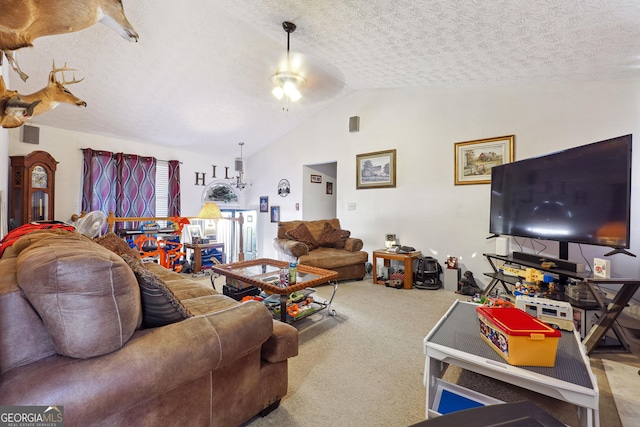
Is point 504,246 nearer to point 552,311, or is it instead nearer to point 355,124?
point 552,311

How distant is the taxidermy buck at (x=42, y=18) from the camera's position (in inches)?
50.2

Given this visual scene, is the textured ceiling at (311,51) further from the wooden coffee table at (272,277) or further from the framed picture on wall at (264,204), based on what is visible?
the wooden coffee table at (272,277)

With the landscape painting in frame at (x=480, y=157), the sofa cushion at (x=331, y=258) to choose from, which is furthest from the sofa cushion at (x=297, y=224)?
the landscape painting in frame at (x=480, y=157)

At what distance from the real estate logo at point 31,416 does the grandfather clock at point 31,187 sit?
4023mm

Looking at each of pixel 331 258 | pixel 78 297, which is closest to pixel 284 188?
pixel 331 258

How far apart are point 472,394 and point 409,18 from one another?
107 inches

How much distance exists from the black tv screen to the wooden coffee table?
2.11 m

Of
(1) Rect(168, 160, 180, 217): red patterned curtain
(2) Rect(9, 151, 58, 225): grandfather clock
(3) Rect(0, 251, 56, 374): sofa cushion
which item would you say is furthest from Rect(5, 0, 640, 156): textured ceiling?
(3) Rect(0, 251, 56, 374): sofa cushion

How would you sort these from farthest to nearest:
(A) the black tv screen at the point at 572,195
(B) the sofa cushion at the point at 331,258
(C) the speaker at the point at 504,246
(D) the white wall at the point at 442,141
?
(B) the sofa cushion at the point at 331,258 < (C) the speaker at the point at 504,246 < (D) the white wall at the point at 442,141 < (A) the black tv screen at the point at 572,195

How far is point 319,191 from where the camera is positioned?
5.97m

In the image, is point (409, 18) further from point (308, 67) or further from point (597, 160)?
point (597, 160)

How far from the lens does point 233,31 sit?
121 inches

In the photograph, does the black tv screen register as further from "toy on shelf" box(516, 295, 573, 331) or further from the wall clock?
the wall clock

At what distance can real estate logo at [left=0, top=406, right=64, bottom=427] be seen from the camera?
0.79 metres
